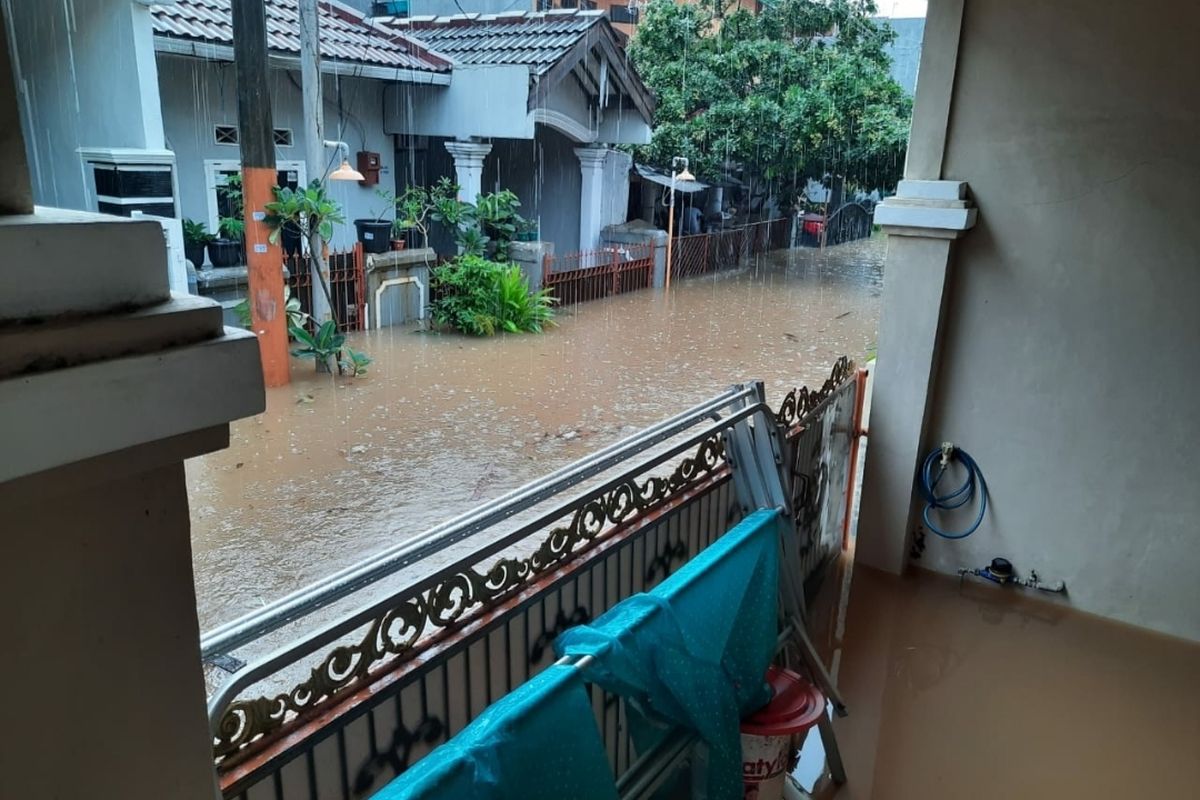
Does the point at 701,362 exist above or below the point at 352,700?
below

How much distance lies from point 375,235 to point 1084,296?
7.58 meters

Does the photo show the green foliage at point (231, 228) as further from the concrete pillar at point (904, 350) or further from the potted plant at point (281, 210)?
the concrete pillar at point (904, 350)

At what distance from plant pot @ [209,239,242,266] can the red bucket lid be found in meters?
7.35

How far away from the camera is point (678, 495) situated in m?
2.68

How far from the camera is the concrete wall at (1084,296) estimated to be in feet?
11.3

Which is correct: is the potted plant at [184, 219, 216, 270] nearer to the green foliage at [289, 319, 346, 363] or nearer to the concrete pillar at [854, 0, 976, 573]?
the green foliage at [289, 319, 346, 363]

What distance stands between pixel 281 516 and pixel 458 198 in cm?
666

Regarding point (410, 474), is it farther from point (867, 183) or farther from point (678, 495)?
point (867, 183)

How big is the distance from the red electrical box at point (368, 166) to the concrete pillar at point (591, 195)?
343cm

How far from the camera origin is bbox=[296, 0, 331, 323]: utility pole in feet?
24.1

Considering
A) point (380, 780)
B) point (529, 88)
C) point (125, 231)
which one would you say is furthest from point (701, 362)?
point (125, 231)

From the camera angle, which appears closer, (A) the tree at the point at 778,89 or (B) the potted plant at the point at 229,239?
(B) the potted plant at the point at 229,239

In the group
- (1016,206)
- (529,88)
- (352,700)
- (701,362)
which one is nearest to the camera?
(352,700)

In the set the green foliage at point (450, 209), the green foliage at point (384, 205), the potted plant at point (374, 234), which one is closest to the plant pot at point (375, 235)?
the potted plant at point (374, 234)
